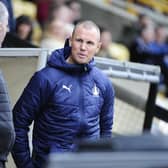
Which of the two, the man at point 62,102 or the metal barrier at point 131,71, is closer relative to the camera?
the man at point 62,102

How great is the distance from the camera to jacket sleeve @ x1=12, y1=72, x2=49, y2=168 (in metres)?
3.83

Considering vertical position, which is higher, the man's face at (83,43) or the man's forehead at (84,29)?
the man's forehead at (84,29)

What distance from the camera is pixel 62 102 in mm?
3881

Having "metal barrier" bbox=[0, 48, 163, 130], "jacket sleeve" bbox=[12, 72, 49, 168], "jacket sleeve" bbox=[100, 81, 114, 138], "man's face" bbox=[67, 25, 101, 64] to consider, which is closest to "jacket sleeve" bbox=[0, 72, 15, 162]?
"jacket sleeve" bbox=[12, 72, 49, 168]

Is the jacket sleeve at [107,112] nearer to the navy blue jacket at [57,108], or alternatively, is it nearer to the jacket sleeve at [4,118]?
the navy blue jacket at [57,108]

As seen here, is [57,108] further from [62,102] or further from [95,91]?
[95,91]

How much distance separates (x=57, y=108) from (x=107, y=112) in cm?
38

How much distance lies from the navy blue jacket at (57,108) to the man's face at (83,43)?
5cm

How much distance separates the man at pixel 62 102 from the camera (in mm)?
3861

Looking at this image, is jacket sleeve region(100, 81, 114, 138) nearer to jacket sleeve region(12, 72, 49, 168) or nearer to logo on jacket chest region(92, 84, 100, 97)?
logo on jacket chest region(92, 84, 100, 97)

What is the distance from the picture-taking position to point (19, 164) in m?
3.99

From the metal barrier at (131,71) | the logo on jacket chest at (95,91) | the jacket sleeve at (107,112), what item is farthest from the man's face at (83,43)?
the metal barrier at (131,71)

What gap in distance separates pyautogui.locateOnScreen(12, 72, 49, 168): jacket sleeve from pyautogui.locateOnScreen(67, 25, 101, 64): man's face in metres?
0.24

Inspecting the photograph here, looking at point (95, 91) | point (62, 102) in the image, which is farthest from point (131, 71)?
point (62, 102)
